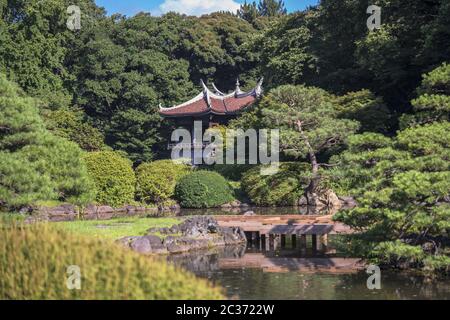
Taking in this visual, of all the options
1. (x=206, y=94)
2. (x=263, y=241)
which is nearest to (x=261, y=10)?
(x=206, y=94)

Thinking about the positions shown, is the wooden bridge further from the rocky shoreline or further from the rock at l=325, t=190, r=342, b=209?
the rock at l=325, t=190, r=342, b=209

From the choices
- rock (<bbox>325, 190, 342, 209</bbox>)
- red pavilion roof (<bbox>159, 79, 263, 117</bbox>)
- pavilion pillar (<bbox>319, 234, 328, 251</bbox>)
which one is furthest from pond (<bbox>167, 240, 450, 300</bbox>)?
red pavilion roof (<bbox>159, 79, 263, 117</bbox>)

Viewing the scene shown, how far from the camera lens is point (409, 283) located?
12734 millimetres

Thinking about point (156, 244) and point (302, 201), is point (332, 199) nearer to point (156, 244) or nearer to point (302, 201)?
point (302, 201)

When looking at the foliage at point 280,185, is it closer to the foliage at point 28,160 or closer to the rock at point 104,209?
the rock at point 104,209

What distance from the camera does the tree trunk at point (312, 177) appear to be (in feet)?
90.1

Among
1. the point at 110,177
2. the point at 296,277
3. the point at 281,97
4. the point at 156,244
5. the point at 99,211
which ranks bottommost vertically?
the point at 296,277

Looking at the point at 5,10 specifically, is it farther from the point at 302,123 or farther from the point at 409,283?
the point at 409,283

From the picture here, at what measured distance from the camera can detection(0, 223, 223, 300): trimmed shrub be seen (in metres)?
7.64

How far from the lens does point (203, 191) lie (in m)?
32.4

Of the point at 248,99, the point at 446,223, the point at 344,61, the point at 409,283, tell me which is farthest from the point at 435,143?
the point at 248,99

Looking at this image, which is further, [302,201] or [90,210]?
[302,201]

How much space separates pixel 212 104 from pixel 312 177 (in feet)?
61.2

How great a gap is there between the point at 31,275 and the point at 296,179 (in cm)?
2269
